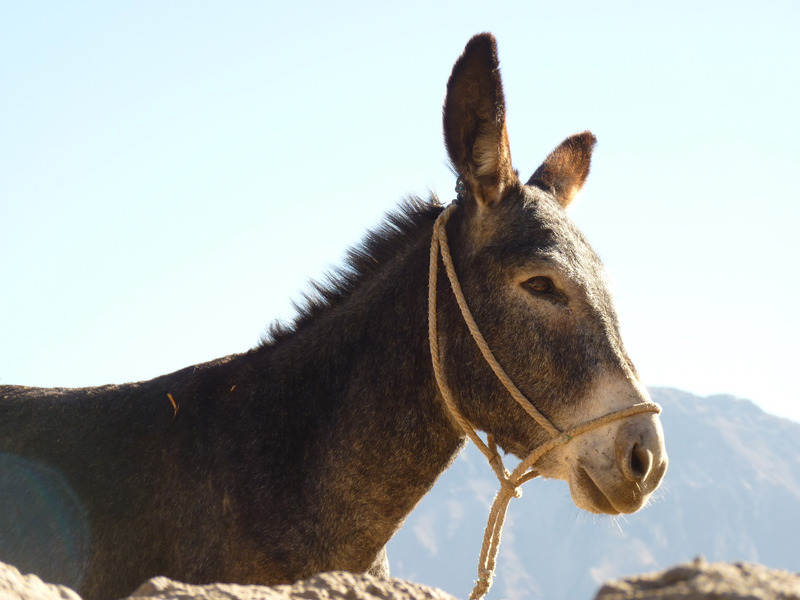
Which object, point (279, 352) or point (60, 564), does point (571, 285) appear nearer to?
point (279, 352)

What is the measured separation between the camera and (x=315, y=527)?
3803mm

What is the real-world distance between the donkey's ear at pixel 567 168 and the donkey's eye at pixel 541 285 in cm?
129

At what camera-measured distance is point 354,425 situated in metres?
3.95

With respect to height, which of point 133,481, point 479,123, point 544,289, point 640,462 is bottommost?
point 133,481

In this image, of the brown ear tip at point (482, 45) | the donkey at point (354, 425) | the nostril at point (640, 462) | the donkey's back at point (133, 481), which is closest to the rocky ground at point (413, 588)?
the nostril at point (640, 462)

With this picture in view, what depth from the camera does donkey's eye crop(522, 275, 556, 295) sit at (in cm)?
383

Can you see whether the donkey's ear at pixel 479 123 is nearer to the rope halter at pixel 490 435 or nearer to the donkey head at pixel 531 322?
the donkey head at pixel 531 322

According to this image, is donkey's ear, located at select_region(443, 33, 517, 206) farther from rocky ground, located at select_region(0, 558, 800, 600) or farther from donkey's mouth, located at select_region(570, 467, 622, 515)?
rocky ground, located at select_region(0, 558, 800, 600)

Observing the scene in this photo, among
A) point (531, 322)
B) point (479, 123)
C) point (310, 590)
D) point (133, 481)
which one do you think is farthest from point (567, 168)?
point (310, 590)

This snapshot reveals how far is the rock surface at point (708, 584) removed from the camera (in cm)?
152

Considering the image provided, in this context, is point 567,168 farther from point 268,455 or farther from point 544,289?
point 268,455

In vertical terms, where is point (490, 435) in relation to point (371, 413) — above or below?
above

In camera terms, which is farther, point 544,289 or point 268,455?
point 268,455

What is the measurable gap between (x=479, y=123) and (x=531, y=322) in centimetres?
108
